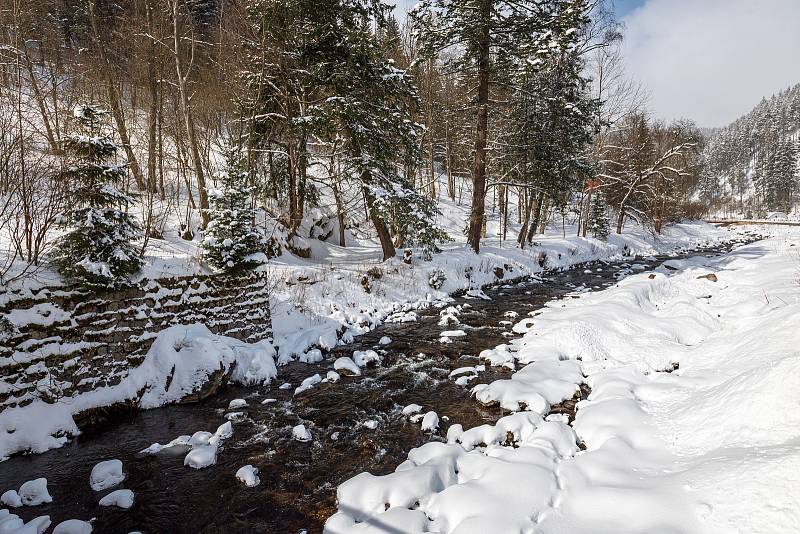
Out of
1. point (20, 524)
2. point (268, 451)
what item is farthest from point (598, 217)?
point (20, 524)

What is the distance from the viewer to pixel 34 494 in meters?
4.12

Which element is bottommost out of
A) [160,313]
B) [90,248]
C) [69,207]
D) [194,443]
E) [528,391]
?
[194,443]

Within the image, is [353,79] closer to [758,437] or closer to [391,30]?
[758,437]

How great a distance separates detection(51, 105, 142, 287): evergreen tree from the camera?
236 inches

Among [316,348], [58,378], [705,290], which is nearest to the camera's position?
[58,378]

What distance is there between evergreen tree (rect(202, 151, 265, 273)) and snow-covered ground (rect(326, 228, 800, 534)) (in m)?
5.78

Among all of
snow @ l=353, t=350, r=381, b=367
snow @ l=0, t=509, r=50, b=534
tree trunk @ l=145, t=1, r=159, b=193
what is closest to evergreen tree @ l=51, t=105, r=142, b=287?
snow @ l=0, t=509, r=50, b=534

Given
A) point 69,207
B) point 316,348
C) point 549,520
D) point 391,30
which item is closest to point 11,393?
point 69,207

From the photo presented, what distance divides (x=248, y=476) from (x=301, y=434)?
0.98m

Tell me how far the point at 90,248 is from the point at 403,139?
355 inches

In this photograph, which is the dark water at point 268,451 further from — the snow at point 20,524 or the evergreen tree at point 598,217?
the evergreen tree at point 598,217

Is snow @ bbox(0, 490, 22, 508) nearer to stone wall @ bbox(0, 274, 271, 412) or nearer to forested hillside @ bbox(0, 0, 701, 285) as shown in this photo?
stone wall @ bbox(0, 274, 271, 412)

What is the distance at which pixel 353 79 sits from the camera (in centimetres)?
1126

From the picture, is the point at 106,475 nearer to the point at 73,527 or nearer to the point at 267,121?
the point at 73,527
